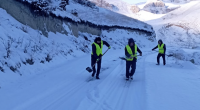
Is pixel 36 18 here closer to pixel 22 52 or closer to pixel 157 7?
pixel 22 52

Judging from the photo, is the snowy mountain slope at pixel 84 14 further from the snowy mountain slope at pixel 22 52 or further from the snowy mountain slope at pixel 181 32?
the snowy mountain slope at pixel 181 32

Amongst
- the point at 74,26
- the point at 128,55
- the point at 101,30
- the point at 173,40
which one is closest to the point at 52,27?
the point at 74,26

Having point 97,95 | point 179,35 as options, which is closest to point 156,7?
point 179,35

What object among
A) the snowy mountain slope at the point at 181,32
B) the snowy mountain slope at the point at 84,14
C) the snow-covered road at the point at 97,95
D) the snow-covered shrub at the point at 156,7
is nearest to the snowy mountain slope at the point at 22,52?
the snow-covered road at the point at 97,95

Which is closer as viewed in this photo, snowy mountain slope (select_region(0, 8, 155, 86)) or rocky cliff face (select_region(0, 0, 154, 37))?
snowy mountain slope (select_region(0, 8, 155, 86))

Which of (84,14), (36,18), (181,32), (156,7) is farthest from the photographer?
(156,7)

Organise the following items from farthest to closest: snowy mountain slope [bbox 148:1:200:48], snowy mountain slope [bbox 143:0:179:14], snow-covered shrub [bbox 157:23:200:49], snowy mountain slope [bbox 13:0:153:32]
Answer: snowy mountain slope [bbox 143:0:179:14] → snowy mountain slope [bbox 148:1:200:48] → snow-covered shrub [bbox 157:23:200:49] → snowy mountain slope [bbox 13:0:153:32]

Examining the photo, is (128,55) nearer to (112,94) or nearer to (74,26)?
(112,94)

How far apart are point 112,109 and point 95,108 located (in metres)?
0.39

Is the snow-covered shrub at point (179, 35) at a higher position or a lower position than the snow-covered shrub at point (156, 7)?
lower

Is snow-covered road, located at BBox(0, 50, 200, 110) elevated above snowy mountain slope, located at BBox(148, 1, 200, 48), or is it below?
below

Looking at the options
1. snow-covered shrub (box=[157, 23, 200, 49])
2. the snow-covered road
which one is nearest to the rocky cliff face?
the snow-covered road

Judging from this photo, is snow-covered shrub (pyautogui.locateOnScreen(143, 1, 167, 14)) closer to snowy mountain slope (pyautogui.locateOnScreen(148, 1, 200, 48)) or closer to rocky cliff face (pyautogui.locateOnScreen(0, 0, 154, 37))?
snowy mountain slope (pyautogui.locateOnScreen(148, 1, 200, 48))

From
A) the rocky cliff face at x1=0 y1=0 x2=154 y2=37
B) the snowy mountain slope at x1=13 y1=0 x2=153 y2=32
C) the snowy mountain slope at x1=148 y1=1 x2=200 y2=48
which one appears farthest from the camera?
the snowy mountain slope at x1=148 y1=1 x2=200 y2=48
